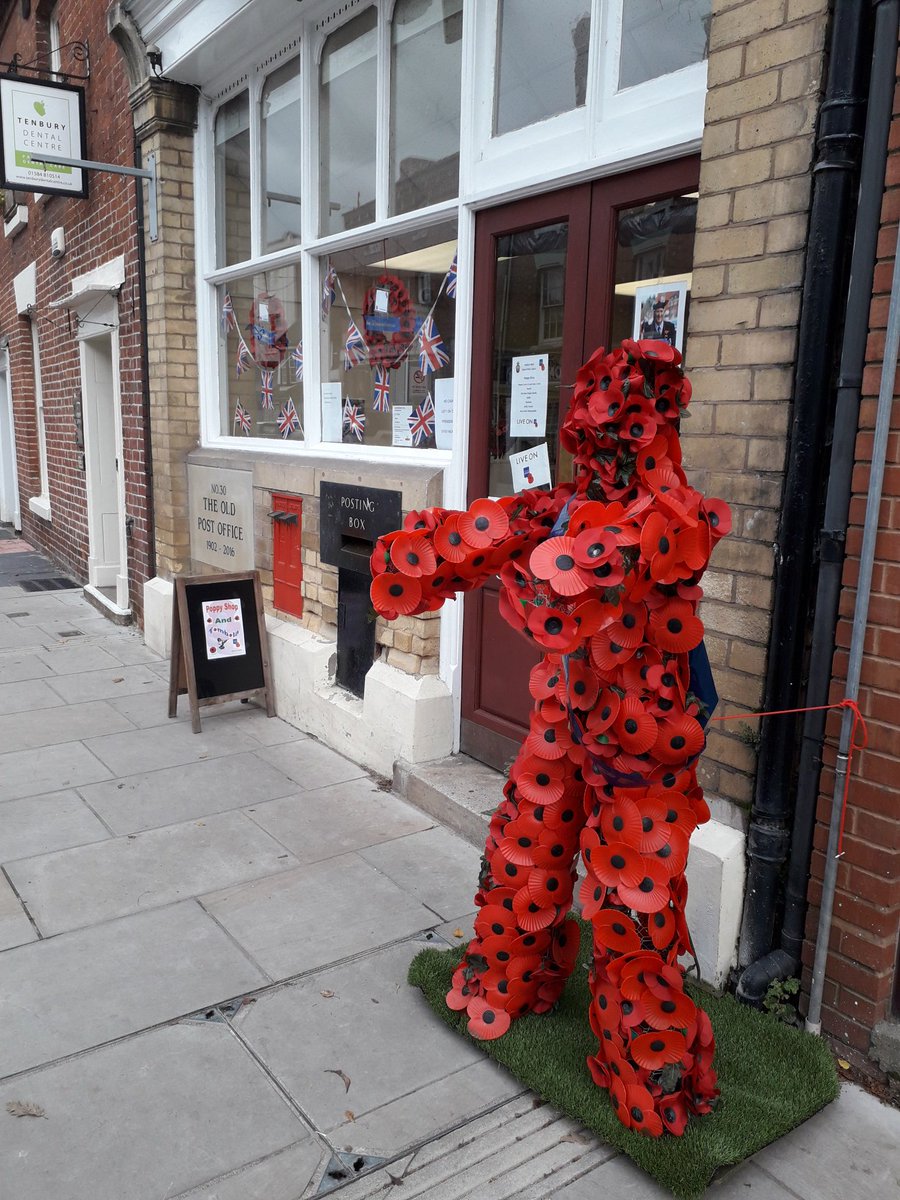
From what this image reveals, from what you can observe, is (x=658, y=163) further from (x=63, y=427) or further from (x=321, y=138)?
(x=63, y=427)

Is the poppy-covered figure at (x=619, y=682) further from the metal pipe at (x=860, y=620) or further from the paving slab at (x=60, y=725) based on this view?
the paving slab at (x=60, y=725)

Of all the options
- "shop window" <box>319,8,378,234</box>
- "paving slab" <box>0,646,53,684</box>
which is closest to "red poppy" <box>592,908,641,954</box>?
"shop window" <box>319,8,378,234</box>

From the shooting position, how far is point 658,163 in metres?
→ 3.29

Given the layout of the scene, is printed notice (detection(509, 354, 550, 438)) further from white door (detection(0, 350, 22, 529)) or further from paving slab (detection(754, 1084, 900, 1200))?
white door (detection(0, 350, 22, 529))

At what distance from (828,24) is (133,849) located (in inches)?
149

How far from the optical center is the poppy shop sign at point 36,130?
6.86 metres

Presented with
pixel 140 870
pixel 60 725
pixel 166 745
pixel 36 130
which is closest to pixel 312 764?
pixel 166 745

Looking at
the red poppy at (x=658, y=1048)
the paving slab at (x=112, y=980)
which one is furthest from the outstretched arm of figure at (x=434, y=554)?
the paving slab at (x=112, y=980)

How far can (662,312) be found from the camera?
334 cm

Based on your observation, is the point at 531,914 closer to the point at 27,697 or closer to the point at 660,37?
the point at 660,37

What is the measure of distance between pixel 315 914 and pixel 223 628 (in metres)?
2.46

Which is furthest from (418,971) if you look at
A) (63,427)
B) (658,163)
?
(63,427)

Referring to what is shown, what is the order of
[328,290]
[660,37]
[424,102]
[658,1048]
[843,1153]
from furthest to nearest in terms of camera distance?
[328,290]
[424,102]
[660,37]
[843,1153]
[658,1048]

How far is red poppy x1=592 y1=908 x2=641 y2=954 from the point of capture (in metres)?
2.26
